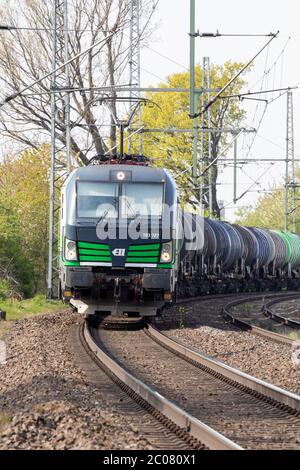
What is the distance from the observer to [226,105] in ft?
150

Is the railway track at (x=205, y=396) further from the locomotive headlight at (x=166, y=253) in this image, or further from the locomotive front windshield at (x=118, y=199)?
the locomotive front windshield at (x=118, y=199)

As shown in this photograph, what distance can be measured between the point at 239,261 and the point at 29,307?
14.0 meters

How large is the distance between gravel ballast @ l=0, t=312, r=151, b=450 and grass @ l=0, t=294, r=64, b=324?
7.73 metres

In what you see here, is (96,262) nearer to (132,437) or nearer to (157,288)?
(157,288)

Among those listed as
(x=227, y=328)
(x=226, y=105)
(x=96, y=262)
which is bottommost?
(x=227, y=328)

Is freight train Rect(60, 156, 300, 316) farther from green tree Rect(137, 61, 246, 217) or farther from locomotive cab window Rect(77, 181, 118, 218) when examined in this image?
green tree Rect(137, 61, 246, 217)

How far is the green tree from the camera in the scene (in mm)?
44969

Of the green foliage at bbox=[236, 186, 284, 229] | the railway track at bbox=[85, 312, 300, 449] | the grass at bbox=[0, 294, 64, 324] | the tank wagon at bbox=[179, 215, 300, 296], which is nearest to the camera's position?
the railway track at bbox=[85, 312, 300, 449]

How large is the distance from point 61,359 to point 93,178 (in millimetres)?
4904

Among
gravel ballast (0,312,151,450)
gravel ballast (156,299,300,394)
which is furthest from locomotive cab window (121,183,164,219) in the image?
gravel ballast (0,312,151,450)

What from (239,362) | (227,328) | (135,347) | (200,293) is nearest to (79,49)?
(200,293)

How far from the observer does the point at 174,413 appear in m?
7.79

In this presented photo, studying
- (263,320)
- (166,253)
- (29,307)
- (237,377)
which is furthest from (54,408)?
(263,320)

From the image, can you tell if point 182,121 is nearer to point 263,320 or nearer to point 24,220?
point 24,220
